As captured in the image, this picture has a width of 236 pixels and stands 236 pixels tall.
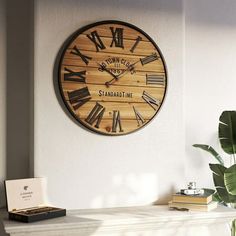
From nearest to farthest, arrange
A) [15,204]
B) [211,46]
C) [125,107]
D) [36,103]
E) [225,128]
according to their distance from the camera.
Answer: [15,204] < [36,103] < [125,107] < [225,128] < [211,46]

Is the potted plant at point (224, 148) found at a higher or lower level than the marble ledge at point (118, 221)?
higher

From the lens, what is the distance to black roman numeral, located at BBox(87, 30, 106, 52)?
2.71 meters

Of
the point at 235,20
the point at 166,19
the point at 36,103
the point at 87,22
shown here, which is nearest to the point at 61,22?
the point at 87,22

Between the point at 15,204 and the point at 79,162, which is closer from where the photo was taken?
the point at 15,204

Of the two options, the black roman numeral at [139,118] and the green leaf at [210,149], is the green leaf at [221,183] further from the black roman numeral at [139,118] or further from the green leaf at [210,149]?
the black roman numeral at [139,118]

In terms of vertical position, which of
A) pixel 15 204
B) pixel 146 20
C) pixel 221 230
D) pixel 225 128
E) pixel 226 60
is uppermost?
pixel 146 20

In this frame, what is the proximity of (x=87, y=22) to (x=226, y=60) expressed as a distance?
1.32 meters

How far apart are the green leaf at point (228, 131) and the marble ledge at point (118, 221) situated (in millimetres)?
478

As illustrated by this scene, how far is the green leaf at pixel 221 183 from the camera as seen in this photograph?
9.87 ft

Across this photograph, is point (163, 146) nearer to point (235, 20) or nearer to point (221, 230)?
point (221, 230)

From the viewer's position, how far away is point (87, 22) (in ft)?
8.93

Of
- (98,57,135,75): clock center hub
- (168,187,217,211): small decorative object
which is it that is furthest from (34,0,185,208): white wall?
(98,57,135,75): clock center hub

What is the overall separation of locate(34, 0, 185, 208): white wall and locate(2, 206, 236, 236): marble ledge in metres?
0.15

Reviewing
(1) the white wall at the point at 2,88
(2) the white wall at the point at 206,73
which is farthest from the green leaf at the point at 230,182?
(1) the white wall at the point at 2,88
